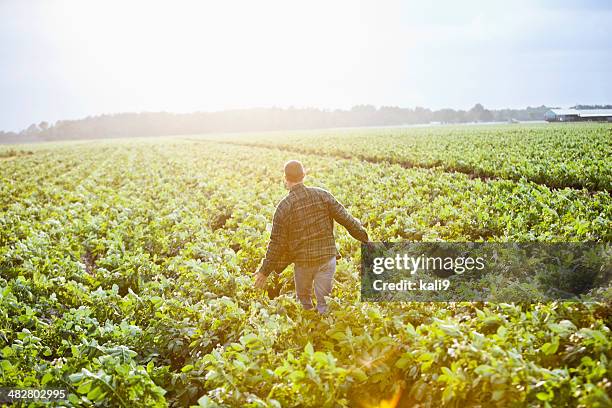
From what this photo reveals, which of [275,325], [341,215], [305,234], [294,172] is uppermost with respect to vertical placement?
[294,172]

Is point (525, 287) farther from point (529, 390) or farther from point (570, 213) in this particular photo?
point (570, 213)

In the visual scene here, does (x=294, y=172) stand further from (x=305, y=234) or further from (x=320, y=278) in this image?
(x=320, y=278)

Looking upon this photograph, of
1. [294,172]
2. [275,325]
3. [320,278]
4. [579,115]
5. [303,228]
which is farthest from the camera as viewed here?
[579,115]

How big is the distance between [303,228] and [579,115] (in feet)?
225

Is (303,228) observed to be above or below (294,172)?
below

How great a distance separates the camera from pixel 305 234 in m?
4.96

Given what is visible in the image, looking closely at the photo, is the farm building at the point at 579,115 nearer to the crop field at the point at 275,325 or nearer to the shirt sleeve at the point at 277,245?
the crop field at the point at 275,325

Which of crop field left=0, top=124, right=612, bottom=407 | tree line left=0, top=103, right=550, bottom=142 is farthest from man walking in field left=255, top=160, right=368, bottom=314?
tree line left=0, top=103, right=550, bottom=142

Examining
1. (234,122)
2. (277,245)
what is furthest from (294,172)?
(234,122)

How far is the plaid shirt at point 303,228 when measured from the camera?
16.0 ft

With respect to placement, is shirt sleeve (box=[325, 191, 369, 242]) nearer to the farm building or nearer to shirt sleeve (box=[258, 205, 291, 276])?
shirt sleeve (box=[258, 205, 291, 276])

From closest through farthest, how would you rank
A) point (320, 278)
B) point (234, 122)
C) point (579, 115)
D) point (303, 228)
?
point (303, 228) → point (320, 278) → point (579, 115) → point (234, 122)

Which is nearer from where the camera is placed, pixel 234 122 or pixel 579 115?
pixel 579 115

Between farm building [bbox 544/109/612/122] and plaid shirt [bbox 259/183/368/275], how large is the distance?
6090 cm
